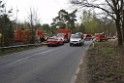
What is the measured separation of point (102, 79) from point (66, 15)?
118m

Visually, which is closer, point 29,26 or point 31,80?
point 31,80

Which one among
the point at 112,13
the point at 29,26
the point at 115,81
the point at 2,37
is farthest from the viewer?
the point at 29,26

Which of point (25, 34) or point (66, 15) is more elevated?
point (66, 15)

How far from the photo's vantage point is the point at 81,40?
4572 centimetres

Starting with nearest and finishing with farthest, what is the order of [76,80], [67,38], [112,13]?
[76,80] < [112,13] < [67,38]

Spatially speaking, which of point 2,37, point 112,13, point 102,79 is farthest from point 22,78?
point 112,13

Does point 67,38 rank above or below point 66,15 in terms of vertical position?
below

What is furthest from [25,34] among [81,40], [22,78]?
[22,78]

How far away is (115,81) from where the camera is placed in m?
11.1

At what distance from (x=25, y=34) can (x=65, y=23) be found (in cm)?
8436

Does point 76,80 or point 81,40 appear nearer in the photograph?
point 76,80

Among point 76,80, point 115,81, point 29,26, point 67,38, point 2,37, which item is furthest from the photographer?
point 67,38

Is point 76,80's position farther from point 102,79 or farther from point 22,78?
point 22,78

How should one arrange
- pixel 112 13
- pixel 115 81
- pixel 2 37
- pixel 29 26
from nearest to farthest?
pixel 115 81, pixel 2 37, pixel 112 13, pixel 29 26
